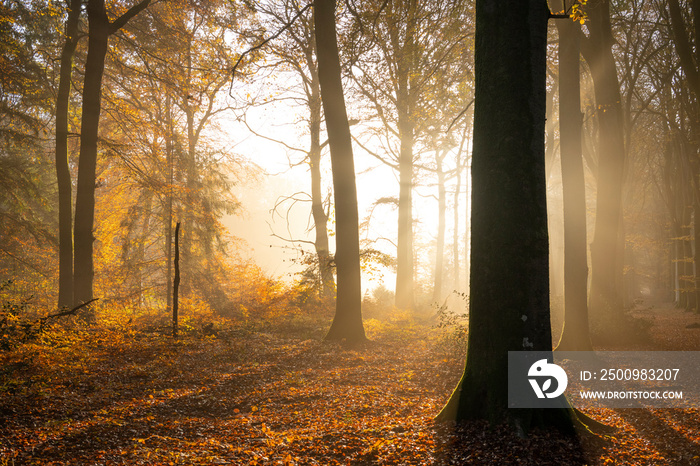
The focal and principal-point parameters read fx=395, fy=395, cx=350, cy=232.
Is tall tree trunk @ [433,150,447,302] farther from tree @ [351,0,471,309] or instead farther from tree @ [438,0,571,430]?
tree @ [438,0,571,430]

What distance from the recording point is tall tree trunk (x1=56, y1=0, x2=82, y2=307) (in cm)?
1080

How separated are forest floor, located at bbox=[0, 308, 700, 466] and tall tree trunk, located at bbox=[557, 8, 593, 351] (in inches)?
102

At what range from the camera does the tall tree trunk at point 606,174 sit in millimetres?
10180

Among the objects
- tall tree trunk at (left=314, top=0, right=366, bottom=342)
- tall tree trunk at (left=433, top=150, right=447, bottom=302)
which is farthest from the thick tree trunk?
tall tree trunk at (left=433, top=150, right=447, bottom=302)

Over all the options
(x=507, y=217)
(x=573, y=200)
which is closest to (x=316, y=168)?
(x=573, y=200)

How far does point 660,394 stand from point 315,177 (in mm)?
14363

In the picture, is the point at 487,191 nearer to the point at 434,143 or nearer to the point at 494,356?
the point at 494,356

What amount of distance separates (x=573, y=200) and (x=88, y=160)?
40.3 ft

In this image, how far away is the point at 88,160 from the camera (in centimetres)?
1070

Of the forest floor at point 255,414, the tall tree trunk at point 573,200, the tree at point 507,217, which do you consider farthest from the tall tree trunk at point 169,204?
the tree at point 507,217

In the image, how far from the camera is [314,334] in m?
12.2

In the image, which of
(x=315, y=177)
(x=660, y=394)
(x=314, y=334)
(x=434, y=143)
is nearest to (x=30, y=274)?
(x=315, y=177)

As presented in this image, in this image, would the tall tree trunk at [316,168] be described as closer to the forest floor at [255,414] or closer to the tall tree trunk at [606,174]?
the forest floor at [255,414]

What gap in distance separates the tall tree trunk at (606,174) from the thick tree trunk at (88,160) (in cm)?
1291
